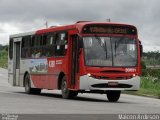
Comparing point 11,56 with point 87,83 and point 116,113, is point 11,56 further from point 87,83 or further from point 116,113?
point 116,113

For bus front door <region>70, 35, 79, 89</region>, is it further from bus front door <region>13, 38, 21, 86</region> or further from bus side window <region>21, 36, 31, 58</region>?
bus front door <region>13, 38, 21, 86</region>

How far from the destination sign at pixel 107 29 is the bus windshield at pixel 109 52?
0.84 ft

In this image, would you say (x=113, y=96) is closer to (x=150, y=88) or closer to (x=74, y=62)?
(x=74, y=62)

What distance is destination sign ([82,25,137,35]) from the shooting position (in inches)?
1069

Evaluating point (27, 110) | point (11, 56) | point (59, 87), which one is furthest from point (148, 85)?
point (27, 110)

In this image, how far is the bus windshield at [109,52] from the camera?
88.2 ft

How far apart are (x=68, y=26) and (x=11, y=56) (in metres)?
8.83

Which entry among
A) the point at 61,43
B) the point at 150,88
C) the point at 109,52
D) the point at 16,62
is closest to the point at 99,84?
the point at 109,52

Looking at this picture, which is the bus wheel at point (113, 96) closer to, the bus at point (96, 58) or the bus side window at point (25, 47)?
the bus at point (96, 58)

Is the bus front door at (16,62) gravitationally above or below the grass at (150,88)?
above

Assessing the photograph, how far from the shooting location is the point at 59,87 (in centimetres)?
2931

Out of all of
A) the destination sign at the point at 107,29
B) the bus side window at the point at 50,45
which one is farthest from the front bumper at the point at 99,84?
the bus side window at the point at 50,45

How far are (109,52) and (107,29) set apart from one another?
965 mm

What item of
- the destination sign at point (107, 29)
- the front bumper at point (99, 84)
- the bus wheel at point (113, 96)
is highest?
the destination sign at point (107, 29)
